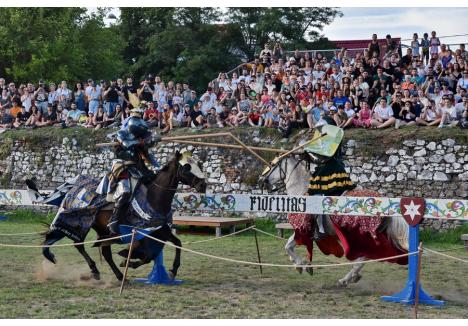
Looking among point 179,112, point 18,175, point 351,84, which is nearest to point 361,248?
point 351,84

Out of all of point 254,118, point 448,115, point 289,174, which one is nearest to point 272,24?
point 254,118

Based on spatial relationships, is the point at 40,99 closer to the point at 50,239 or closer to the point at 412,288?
the point at 50,239

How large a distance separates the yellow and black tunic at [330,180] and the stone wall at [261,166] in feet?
20.8

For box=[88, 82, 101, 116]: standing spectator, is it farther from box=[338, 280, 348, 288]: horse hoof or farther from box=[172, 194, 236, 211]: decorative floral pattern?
box=[338, 280, 348, 288]: horse hoof

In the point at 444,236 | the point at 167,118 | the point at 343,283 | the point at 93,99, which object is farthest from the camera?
the point at 93,99

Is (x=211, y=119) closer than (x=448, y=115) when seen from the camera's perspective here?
No

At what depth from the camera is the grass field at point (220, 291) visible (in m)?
9.26

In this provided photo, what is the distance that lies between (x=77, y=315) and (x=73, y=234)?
2821 mm

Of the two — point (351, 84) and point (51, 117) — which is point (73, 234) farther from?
point (51, 117)

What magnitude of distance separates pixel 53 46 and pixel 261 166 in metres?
16.7

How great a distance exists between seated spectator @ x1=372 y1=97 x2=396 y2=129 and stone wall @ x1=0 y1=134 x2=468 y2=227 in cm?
59

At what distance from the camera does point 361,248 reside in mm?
10883

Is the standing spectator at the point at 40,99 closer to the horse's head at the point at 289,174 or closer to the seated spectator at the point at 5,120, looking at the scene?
the seated spectator at the point at 5,120

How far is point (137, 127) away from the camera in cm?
1108
